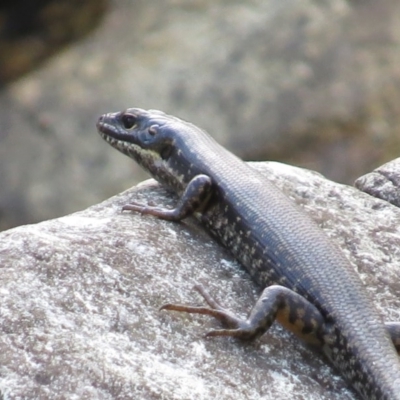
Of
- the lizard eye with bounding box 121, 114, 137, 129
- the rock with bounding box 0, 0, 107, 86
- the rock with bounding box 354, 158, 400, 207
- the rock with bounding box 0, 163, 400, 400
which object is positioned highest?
the rock with bounding box 354, 158, 400, 207

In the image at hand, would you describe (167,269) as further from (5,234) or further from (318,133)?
(318,133)

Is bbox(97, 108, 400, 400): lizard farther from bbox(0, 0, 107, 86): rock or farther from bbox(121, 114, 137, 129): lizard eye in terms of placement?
bbox(0, 0, 107, 86): rock

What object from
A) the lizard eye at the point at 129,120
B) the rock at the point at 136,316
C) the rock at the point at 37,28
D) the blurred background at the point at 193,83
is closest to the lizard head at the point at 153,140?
the lizard eye at the point at 129,120

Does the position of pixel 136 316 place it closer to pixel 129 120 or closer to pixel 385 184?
pixel 129 120

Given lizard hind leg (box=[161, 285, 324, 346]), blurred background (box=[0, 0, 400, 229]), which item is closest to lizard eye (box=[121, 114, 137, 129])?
lizard hind leg (box=[161, 285, 324, 346])

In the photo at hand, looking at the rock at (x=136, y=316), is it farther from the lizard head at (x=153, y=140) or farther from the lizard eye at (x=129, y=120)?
the lizard eye at (x=129, y=120)

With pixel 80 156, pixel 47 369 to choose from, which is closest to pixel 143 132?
pixel 47 369
